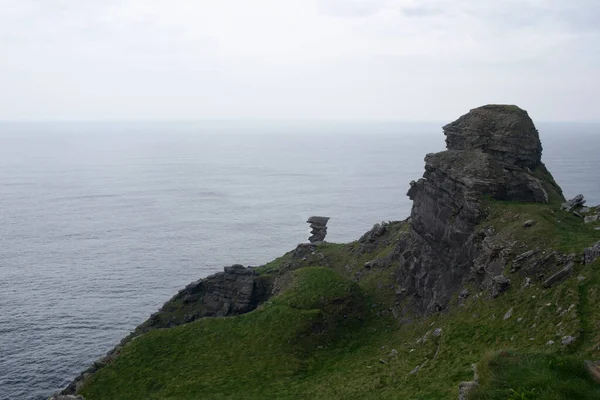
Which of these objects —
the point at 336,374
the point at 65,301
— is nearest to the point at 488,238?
the point at 336,374

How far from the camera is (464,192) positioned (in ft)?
168

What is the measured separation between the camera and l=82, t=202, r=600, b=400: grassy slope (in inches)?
1196

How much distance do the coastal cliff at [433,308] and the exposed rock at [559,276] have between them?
0.25 feet

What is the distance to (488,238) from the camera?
151ft

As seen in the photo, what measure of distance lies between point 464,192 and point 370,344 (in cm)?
1720

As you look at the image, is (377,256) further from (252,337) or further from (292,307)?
(252,337)

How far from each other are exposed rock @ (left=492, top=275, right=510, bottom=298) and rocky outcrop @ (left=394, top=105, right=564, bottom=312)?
16.3 ft

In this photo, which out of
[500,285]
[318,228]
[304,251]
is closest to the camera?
Answer: [500,285]

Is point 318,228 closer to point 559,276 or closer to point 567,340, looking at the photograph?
Answer: point 559,276

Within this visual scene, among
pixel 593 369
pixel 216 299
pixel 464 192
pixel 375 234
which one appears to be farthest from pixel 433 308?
pixel 216 299

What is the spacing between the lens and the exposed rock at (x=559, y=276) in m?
37.0

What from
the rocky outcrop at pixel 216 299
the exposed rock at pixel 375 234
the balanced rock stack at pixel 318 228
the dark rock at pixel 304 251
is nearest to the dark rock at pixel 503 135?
the exposed rock at pixel 375 234

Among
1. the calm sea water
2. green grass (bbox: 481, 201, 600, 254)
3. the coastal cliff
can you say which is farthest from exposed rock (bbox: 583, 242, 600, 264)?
the calm sea water

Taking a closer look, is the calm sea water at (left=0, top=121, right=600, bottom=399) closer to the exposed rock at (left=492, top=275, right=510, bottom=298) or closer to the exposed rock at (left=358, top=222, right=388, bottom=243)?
the exposed rock at (left=358, top=222, right=388, bottom=243)
